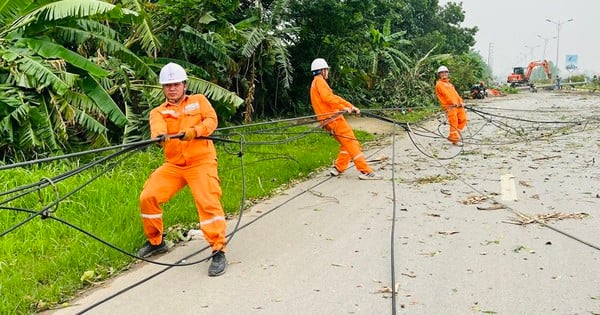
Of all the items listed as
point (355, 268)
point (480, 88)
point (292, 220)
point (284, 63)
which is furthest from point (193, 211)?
point (480, 88)

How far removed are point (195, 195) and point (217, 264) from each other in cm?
62

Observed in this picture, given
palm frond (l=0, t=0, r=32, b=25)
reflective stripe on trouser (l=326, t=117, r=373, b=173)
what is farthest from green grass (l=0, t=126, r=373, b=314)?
palm frond (l=0, t=0, r=32, b=25)

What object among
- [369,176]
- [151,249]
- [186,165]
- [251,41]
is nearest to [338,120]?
[369,176]

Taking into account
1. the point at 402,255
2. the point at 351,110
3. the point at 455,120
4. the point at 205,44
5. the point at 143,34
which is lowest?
the point at 402,255

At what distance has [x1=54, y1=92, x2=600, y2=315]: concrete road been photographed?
165 inches

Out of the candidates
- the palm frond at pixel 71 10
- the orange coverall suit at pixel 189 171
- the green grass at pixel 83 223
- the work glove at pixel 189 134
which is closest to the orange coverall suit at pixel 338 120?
the green grass at pixel 83 223

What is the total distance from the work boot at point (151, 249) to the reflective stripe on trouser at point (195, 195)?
0.56 feet

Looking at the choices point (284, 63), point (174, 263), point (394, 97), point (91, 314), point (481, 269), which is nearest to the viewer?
point (91, 314)

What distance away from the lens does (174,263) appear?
5.24m

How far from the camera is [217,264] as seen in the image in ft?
16.1

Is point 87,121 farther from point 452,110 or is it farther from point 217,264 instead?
point 452,110

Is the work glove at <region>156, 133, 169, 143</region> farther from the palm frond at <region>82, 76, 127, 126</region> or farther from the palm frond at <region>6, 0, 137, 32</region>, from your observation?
the palm frond at <region>82, 76, 127, 126</region>

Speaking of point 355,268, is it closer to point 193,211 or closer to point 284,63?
point 193,211

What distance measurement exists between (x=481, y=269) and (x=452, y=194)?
296 cm
